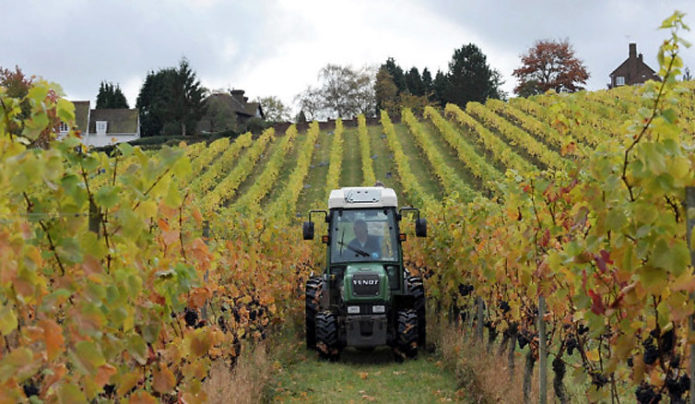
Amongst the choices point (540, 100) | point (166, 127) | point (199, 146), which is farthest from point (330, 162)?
point (166, 127)

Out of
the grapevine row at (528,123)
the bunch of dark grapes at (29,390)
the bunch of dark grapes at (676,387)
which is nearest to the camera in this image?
the bunch of dark grapes at (29,390)

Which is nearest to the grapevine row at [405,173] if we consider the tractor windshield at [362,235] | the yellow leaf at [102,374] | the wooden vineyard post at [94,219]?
the tractor windshield at [362,235]

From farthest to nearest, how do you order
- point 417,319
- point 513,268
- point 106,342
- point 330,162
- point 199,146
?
point 199,146, point 330,162, point 417,319, point 513,268, point 106,342

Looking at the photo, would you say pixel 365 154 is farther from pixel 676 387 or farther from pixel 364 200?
pixel 676 387

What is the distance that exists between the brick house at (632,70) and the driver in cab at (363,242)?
66773mm

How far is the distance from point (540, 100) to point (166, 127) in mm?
28012

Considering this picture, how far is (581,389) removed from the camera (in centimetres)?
816

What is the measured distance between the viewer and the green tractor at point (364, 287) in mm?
9922

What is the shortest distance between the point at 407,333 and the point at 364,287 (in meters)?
0.86

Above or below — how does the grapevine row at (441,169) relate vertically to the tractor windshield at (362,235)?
above

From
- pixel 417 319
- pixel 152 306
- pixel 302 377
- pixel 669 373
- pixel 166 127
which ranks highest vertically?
pixel 166 127

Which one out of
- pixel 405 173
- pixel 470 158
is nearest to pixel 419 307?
pixel 405 173

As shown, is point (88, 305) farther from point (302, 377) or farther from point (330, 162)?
point (330, 162)

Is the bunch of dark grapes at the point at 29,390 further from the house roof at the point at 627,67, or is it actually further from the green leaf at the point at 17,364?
the house roof at the point at 627,67
